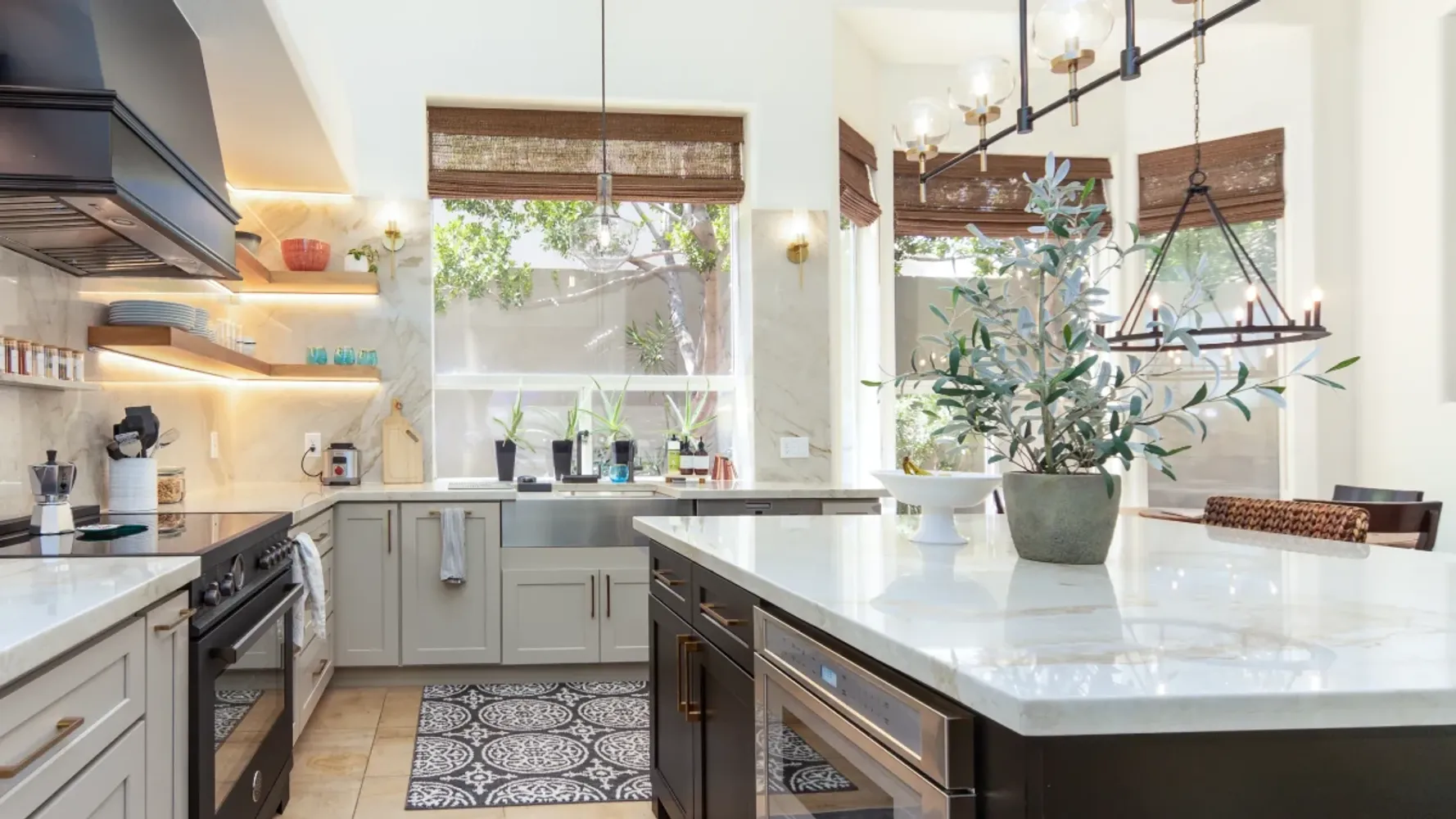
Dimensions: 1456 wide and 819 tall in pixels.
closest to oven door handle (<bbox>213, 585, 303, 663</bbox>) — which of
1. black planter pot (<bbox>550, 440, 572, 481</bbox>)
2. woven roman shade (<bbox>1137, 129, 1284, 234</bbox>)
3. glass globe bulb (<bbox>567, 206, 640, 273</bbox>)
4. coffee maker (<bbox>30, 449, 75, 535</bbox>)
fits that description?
coffee maker (<bbox>30, 449, 75, 535</bbox>)

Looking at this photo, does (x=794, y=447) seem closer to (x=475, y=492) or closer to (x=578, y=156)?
(x=475, y=492)

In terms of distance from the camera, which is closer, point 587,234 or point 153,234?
point 153,234

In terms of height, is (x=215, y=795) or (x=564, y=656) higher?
(x=215, y=795)

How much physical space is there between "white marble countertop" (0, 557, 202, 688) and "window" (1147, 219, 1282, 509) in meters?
5.24

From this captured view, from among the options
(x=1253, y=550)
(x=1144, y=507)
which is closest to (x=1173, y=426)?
(x=1144, y=507)

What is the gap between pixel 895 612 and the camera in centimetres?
130

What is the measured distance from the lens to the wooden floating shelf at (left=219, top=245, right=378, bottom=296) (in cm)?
466

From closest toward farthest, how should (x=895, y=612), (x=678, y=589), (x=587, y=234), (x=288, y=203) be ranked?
(x=895, y=612), (x=678, y=589), (x=587, y=234), (x=288, y=203)

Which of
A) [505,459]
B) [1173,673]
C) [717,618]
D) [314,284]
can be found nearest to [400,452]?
[505,459]

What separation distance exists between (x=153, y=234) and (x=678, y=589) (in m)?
1.65

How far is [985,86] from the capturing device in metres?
3.16

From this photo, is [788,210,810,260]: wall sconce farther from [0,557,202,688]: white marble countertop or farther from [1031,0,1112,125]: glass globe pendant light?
[0,557,202,688]: white marble countertop

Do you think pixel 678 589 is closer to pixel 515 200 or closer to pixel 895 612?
pixel 895 612

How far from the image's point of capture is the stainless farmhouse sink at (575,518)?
446 cm
